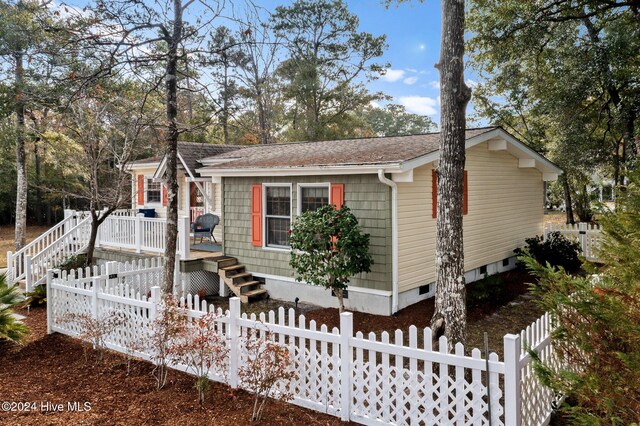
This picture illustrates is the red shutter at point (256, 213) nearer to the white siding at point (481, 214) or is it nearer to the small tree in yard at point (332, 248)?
the small tree in yard at point (332, 248)

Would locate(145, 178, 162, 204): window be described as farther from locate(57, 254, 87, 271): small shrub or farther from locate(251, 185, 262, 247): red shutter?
locate(251, 185, 262, 247): red shutter

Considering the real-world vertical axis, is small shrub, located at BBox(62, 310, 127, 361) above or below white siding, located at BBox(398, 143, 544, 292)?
below

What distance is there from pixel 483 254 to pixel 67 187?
2648cm

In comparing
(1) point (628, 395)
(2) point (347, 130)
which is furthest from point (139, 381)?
(2) point (347, 130)

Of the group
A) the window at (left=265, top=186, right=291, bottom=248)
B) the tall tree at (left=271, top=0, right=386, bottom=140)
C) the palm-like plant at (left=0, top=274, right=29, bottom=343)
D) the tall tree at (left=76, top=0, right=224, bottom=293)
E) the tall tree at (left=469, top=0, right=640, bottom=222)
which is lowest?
the palm-like plant at (left=0, top=274, right=29, bottom=343)

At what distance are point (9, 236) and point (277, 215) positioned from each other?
2244 cm

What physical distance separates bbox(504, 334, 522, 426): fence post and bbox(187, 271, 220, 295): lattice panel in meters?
8.39

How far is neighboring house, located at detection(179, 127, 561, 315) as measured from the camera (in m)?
8.43

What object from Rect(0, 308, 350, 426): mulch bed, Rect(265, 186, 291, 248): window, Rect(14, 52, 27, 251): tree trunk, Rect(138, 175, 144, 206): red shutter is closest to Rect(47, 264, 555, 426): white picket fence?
Rect(0, 308, 350, 426): mulch bed

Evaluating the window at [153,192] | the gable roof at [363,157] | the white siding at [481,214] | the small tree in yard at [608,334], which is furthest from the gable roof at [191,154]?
the small tree in yard at [608,334]

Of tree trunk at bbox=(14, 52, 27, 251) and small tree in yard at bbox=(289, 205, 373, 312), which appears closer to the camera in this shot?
small tree in yard at bbox=(289, 205, 373, 312)

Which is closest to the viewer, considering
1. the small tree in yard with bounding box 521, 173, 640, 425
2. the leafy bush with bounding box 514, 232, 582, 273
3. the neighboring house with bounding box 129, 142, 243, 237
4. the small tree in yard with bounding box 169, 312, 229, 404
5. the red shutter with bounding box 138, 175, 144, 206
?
the small tree in yard with bounding box 521, 173, 640, 425

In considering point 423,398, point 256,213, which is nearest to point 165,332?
point 423,398

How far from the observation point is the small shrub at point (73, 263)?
10953 millimetres
